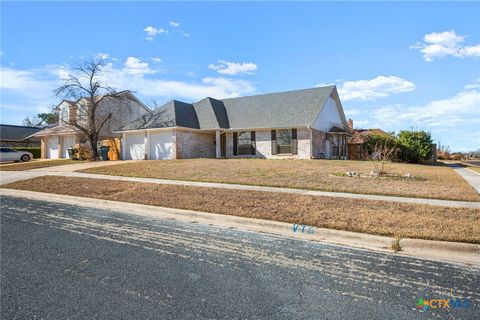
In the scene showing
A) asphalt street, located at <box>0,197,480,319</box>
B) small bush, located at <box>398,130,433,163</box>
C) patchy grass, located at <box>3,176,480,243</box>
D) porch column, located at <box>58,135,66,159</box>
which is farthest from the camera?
porch column, located at <box>58,135,66,159</box>

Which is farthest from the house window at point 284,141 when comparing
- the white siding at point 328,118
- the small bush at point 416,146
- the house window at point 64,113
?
the house window at point 64,113

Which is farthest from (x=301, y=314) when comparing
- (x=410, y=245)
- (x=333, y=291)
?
(x=410, y=245)

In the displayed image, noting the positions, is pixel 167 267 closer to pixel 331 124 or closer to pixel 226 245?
pixel 226 245

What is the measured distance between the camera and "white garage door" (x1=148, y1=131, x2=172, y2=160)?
24430 mm

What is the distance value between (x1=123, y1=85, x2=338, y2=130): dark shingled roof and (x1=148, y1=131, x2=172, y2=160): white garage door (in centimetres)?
77

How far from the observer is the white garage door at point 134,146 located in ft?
84.8

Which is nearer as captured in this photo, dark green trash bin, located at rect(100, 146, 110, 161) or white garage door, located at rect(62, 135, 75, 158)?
dark green trash bin, located at rect(100, 146, 110, 161)

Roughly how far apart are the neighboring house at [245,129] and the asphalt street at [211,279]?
18125mm

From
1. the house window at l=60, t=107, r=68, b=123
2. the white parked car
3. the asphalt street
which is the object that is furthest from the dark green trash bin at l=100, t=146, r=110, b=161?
the asphalt street

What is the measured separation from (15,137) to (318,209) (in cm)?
4940

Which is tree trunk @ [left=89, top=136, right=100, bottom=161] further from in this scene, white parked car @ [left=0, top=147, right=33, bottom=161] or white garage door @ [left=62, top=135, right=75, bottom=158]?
white parked car @ [left=0, top=147, right=33, bottom=161]

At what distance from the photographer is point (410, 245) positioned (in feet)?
17.8

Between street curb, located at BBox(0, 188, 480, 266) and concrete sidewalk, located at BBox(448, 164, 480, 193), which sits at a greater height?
concrete sidewalk, located at BBox(448, 164, 480, 193)

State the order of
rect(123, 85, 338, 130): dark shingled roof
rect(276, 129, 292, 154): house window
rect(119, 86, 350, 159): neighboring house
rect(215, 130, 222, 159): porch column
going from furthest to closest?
rect(215, 130, 222, 159): porch column, rect(123, 85, 338, 130): dark shingled roof, rect(276, 129, 292, 154): house window, rect(119, 86, 350, 159): neighboring house
